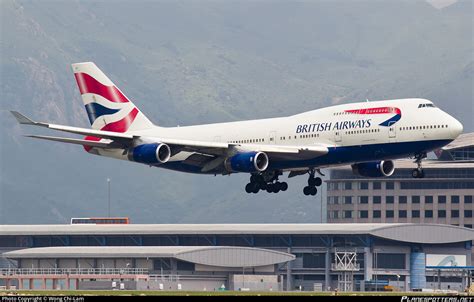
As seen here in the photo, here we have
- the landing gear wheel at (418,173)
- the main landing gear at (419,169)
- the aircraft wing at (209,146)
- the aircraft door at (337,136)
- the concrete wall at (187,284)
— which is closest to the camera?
the landing gear wheel at (418,173)

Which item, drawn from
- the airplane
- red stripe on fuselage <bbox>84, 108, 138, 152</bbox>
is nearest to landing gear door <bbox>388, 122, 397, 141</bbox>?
the airplane

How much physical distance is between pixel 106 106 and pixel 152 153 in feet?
65.4

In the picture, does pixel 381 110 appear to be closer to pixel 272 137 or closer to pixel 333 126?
pixel 333 126

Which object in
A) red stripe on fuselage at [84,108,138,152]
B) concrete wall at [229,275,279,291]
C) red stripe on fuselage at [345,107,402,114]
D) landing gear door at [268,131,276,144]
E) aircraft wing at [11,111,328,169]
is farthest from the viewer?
concrete wall at [229,275,279,291]

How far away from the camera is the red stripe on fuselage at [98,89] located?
150m

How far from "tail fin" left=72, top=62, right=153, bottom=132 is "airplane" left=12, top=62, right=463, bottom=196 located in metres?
5.41

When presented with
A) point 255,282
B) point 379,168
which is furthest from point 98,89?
point 255,282

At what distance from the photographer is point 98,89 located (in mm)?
151250

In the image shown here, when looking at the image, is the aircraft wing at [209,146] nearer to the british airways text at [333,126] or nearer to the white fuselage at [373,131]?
the white fuselage at [373,131]

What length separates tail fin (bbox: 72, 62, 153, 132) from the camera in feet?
489

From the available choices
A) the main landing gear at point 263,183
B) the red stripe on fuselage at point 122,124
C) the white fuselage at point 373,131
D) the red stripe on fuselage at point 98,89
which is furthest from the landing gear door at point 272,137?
the red stripe on fuselage at point 98,89

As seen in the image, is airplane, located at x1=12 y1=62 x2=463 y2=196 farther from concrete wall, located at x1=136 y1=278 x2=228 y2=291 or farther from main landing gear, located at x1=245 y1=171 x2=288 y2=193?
concrete wall, located at x1=136 y1=278 x2=228 y2=291

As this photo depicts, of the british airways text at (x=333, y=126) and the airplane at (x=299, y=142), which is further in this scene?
the british airways text at (x=333, y=126)

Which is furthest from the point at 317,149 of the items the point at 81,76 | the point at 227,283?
the point at 227,283
